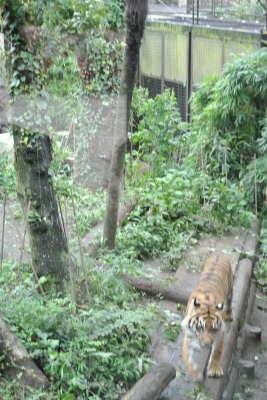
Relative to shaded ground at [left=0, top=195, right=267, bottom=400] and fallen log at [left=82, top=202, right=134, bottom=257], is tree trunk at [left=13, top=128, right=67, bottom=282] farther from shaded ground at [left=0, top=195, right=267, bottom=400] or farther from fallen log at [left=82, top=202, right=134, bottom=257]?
fallen log at [left=82, top=202, right=134, bottom=257]

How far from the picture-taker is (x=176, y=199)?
8125 millimetres

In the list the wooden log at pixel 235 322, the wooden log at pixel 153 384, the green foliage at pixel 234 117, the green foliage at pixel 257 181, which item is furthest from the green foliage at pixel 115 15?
the wooden log at pixel 153 384

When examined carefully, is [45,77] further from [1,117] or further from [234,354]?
[234,354]

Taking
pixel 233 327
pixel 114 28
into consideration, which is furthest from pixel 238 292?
pixel 114 28

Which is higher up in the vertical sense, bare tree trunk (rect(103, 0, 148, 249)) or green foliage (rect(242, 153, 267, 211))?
bare tree trunk (rect(103, 0, 148, 249))

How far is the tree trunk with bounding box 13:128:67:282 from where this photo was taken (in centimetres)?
563

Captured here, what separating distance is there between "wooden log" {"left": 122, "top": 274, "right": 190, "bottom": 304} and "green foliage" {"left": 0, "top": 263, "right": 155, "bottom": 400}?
60cm

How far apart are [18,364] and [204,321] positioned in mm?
1456

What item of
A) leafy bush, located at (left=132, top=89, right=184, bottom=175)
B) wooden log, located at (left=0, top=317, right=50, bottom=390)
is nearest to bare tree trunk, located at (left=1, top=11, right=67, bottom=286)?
wooden log, located at (left=0, top=317, right=50, bottom=390)

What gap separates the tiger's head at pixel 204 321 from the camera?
4828 mm

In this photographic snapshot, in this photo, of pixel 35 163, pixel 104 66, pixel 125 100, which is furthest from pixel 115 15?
pixel 35 163

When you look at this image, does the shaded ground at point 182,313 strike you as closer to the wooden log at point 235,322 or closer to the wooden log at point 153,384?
the wooden log at point 235,322

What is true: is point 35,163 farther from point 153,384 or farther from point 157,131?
point 157,131

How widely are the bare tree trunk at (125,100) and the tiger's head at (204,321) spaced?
2.04m
